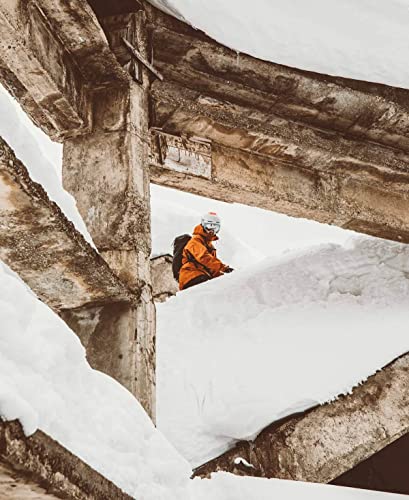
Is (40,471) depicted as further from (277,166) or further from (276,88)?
(277,166)

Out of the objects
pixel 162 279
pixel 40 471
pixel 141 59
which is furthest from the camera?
pixel 162 279

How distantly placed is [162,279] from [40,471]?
863 centimetres

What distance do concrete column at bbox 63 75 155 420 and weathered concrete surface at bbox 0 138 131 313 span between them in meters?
0.16

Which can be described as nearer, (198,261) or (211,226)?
(198,261)

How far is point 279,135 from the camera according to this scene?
4172 millimetres

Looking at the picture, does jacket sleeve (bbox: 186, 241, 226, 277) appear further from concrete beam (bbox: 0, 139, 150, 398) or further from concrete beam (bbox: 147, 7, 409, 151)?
A: concrete beam (bbox: 0, 139, 150, 398)

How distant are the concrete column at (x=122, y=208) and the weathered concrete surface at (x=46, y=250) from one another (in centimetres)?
16

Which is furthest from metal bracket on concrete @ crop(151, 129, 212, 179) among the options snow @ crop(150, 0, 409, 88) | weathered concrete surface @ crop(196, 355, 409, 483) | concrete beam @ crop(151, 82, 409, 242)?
weathered concrete surface @ crop(196, 355, 409, 483)

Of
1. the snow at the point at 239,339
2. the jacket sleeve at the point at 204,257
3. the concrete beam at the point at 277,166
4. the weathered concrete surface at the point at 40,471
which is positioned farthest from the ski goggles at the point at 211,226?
the weathered concrete surface at the point at 40,471

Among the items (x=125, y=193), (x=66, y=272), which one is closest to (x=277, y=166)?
(x=125, y=193)

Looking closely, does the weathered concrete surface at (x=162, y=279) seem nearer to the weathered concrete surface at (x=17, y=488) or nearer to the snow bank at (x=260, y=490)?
the snow bank at (x=260, y=490)

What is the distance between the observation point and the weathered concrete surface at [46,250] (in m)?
1.73

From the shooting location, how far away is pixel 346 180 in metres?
4.67

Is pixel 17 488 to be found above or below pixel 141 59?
below
